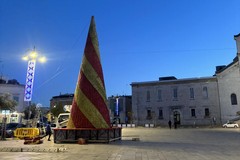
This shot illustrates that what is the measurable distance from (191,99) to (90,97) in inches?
1722

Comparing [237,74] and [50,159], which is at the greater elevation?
[237,74]

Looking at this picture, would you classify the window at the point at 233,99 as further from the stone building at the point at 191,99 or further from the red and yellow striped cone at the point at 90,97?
the red and yellow striped cone at the point at 90,97

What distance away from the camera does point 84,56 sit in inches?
667

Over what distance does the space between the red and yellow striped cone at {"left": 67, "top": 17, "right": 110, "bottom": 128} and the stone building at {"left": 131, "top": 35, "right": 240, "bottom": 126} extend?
40.7 metres

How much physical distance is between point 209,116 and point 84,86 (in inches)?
1719

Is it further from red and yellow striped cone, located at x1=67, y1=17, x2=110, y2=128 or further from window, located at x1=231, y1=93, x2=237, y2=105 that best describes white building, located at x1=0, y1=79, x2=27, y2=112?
window, located at x1=231, y1=93, x2=237, y2=105

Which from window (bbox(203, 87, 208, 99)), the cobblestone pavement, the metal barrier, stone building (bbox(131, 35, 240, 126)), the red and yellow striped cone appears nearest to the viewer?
the cobblestone pavement

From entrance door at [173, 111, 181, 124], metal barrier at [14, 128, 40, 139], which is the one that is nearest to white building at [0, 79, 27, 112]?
entrance door at [173, 111, 181, 124]

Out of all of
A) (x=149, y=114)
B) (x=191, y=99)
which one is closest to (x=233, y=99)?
(x=191, y=99)

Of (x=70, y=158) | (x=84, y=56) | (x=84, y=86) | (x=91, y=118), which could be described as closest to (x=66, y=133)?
(x=91, y=118)

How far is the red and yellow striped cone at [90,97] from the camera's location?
1552 centimetres

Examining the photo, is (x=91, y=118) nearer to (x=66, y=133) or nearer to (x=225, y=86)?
(x=66, y=133)

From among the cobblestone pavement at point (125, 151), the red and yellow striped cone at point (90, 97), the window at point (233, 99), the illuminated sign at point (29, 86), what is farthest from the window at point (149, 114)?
the cobblestone pavement at point (125, 151)

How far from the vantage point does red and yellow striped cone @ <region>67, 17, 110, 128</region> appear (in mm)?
15516
